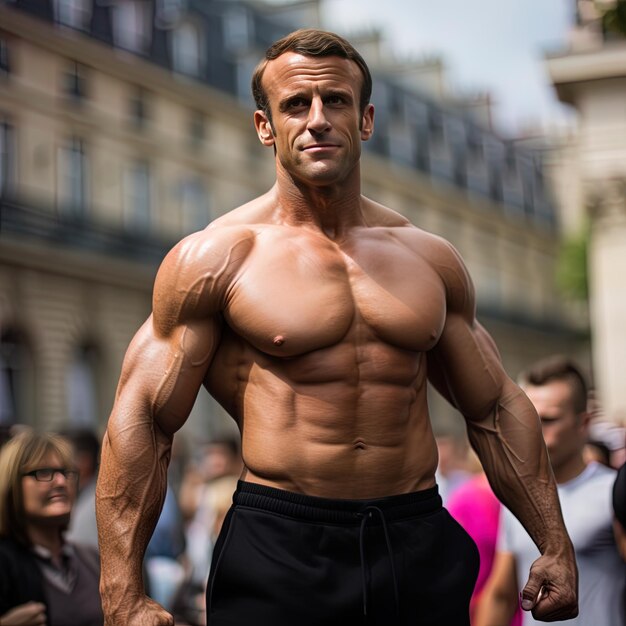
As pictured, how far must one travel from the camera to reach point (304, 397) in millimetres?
3611

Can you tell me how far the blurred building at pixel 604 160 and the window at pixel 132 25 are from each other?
1541cm

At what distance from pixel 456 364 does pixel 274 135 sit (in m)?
0.81

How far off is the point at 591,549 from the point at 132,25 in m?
34.9

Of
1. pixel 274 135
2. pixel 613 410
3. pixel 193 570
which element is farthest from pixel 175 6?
pixel 274 135

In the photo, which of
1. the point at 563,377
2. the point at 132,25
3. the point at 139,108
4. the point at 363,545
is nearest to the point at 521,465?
the point at 363,545

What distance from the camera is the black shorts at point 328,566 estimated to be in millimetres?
3494

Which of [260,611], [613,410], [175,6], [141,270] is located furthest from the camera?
[175,6]

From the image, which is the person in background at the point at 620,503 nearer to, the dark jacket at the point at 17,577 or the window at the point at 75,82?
the dark jacket at the point at 17,577

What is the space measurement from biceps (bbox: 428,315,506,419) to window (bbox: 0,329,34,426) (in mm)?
28505

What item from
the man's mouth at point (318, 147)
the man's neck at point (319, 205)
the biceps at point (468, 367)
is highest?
the man's mouth at point (318, 147)

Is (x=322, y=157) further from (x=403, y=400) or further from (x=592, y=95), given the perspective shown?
(x=592, y=95)

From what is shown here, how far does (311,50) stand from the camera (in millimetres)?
3705

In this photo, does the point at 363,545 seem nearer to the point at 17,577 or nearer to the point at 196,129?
the point at 17,577

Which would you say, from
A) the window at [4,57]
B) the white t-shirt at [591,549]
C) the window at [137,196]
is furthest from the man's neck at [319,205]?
the window at [137,196]
